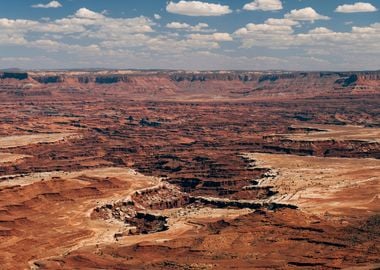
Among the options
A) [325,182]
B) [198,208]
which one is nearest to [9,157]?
[198,208]

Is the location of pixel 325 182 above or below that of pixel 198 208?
above

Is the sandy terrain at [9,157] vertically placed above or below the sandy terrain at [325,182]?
below

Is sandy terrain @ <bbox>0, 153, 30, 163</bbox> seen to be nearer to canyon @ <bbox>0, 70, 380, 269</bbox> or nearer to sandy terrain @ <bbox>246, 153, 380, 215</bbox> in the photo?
canyon @ <bbox>0, 70, 380, 269</bbox>

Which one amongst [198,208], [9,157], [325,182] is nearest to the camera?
[198,208]

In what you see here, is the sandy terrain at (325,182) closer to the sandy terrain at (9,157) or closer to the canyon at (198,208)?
the canyon at (198,208)

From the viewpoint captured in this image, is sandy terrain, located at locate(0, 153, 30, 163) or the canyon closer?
the canyon

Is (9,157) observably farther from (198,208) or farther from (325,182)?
(325,182)

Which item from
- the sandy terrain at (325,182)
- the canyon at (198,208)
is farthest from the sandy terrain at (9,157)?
the sandy terrain at (325,182)

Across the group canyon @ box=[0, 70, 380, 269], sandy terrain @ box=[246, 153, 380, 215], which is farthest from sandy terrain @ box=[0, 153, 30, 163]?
sandy terrain @ box=[246, 153, 380, 215]

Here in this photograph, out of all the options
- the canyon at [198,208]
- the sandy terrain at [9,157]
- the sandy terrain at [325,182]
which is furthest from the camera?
the sandy terrain at [9,157]

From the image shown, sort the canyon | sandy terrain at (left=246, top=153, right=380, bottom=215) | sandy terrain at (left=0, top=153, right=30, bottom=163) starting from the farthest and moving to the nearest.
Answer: sandy terrain at (left=0, top=153, right=30, bottom=163), sandy terrain at (left=246, top=153, right=380, bottom=215), the canyon

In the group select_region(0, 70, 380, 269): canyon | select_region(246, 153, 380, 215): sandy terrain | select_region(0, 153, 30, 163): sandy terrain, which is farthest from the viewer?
select_region(0, 153, 30, 163): sandy terrain
